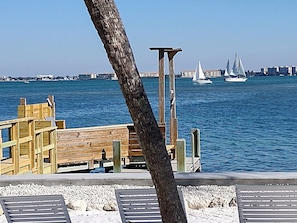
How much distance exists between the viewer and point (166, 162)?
3.42 meters

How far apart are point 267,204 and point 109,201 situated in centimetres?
275

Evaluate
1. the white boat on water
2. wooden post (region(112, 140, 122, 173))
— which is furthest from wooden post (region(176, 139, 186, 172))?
the white boat on water

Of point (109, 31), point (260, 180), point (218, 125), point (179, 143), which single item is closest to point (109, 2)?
point (109, 31)

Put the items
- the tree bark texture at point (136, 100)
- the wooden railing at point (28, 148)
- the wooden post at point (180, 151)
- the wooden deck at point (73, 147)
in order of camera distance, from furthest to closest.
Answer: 1. the wooden deck at point (73, 147)
2. the wooden post at point (180, 151)
3. the wooden railing at point (28, 148)
4. the tree bark texture at point (136, 100)

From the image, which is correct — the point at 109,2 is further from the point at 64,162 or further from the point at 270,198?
the point at 64,162

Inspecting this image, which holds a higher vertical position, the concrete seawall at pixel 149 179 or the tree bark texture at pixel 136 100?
the tree bark texture at pixel 136 100

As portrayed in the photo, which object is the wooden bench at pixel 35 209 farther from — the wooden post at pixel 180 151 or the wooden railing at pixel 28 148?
the wooden post at pixel 180 151

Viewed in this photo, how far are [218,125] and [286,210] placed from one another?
29.6 meters

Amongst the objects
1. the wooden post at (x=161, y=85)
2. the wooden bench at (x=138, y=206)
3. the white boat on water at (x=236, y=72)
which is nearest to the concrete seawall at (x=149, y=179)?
the wooden bench at (x=138, y=206)

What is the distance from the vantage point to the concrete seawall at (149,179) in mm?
7922

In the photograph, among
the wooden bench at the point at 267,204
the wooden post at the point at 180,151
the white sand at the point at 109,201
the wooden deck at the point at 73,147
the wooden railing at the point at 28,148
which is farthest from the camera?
the wooden deck at the point at 73,147

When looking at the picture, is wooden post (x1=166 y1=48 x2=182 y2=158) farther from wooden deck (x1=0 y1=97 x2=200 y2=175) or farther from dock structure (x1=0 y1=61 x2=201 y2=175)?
wooden deck (x1=0 y1=97 x2=200 y2=175)

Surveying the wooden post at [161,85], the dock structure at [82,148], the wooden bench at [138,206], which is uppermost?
the wooden post at [161,85]

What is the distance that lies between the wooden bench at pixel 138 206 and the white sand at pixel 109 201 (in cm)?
138
